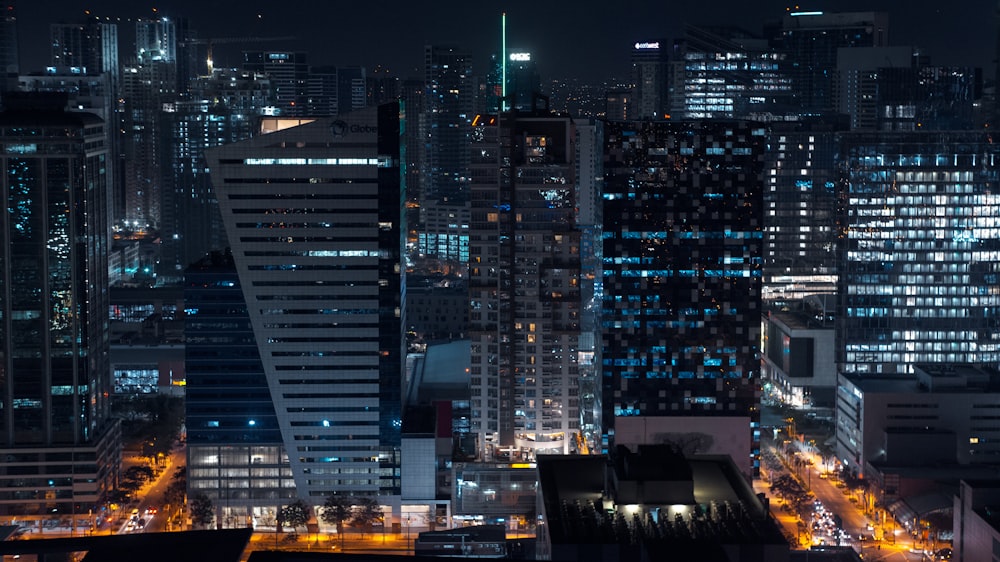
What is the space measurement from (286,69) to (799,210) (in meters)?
38.7

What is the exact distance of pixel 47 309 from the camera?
36781mm

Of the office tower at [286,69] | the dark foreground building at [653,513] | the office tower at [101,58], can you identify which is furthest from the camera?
the office tower at [286,69]

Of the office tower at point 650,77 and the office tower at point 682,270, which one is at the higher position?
the office tower at point 650,77

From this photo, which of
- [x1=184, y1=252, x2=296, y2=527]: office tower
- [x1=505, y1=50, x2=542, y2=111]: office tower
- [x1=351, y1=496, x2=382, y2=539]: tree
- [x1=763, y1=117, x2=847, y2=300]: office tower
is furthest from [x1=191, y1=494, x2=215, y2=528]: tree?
[x1=763, y1=117, x2=847, y2=300]: office tower

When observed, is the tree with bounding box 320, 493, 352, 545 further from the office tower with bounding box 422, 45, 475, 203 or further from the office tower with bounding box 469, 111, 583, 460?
the office tower with bounding box 422, 45, 475, 203

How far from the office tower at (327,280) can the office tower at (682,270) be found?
6689 mm

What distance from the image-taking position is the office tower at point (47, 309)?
36.4m

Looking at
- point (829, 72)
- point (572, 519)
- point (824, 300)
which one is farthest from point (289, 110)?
point (572, 519)

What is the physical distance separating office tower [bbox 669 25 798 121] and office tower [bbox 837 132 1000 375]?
32.4 metres

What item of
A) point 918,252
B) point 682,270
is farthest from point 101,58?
point 682,270

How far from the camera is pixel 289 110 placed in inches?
3356

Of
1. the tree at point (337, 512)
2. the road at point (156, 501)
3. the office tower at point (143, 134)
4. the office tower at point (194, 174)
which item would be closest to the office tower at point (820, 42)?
the office tower at point (194, 174)

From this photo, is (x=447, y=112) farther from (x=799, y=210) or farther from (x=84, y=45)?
(x=799, y=210)

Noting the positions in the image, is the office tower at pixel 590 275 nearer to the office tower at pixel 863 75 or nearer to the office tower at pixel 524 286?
the office tower at pixel 524 286
